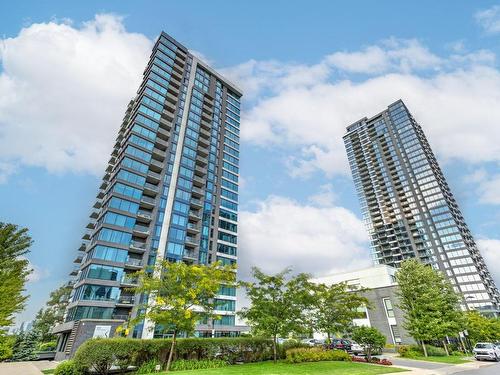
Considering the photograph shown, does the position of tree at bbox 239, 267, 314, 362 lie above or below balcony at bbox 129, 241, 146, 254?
below

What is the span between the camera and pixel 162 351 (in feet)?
63.3

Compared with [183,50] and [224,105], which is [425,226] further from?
[183,50]

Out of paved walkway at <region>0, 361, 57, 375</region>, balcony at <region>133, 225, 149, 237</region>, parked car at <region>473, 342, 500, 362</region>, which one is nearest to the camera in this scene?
paved walkway at <region>0, 361, 57, 375</region>

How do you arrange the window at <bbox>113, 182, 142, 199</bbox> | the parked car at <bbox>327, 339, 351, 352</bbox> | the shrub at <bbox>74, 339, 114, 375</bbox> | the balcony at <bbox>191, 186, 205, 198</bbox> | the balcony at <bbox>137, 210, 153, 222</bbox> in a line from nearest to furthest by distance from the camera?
1. the shrub at <bbox>74, 339, 114, 375</bbox>
2. the parked car at <bbox>327, 339, 351, 352</bbox>
3. the window at <bbox>113, 182, 142, 199</bbox>
4. the balcony at <bbox>137, 210, 153, 222</bbox>
5. the balcony at <bbox>191, 186, 205, 198</bbox>

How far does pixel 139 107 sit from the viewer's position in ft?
188

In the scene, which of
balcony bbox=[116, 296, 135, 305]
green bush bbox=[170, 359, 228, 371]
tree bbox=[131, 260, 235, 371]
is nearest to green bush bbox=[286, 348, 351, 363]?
green bush bbox=[170, 359, 228, 371]

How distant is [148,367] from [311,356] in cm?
1291

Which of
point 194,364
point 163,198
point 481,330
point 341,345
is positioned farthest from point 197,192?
point 481,330

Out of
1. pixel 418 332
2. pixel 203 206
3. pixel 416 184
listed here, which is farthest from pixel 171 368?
pixel 416 184

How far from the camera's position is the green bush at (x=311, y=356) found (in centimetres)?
2195

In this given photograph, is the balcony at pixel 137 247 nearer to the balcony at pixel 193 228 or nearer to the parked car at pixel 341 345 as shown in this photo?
the balcony at pixel 193 228

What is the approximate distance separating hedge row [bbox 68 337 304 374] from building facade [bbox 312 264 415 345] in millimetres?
Answer: 16621

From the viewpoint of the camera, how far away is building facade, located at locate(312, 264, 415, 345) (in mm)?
39609

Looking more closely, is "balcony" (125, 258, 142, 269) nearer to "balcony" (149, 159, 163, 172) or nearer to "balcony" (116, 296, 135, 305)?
"balcony" (116, 296, 135, 305)
